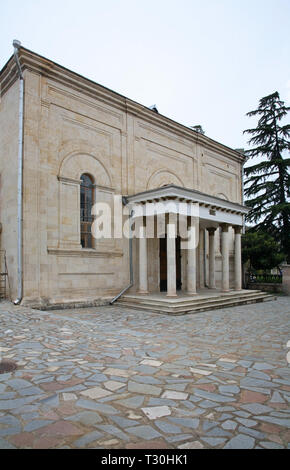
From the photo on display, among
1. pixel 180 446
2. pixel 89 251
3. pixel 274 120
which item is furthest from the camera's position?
pixel 274 120

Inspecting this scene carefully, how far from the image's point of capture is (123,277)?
14.4m

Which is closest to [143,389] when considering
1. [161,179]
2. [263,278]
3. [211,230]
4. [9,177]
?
[9,177]

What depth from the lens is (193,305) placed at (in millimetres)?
12164

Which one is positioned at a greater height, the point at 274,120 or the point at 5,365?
the point at 274,120

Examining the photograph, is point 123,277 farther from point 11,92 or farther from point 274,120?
point 274,120

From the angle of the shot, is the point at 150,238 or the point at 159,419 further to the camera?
the point at 150,238

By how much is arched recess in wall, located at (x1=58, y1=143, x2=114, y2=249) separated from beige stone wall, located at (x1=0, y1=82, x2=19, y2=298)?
161cm

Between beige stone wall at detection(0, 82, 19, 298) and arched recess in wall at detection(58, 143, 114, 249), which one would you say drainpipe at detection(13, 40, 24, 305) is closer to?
beige stone wall at detection(0, 82, 19, 298)

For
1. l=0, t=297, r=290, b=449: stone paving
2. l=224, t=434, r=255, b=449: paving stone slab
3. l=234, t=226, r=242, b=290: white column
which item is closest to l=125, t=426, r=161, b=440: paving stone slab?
l=0, t=297, r=290, b=449: stone paving

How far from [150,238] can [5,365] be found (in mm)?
11376

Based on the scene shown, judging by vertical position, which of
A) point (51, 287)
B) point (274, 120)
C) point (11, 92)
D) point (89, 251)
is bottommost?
point (51, 287)

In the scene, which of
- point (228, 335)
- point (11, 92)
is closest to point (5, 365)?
point (228, 335)

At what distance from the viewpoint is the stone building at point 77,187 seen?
1155 cm

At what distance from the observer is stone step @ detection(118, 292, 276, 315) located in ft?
37.1
